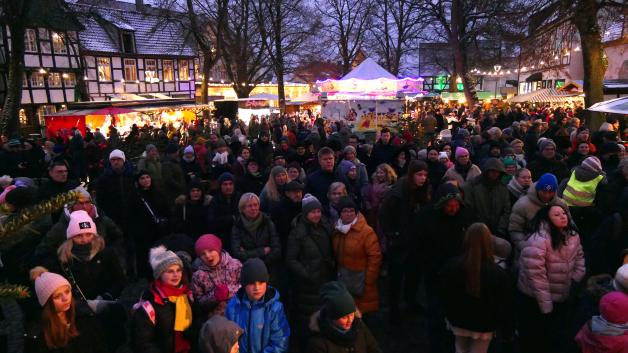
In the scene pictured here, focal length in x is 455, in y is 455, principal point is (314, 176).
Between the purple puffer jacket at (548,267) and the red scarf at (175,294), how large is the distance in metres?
2.71

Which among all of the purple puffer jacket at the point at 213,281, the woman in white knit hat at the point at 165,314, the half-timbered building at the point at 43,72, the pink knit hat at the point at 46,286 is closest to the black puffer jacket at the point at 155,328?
the woman in white knit hat at the point at 165,314

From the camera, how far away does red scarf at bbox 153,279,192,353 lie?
309 centimetres

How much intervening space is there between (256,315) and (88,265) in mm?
1556

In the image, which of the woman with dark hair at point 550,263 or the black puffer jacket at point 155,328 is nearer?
the black puffer jacket at point 155,328

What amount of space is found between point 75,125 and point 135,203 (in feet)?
52.8

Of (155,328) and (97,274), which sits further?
(97,274)

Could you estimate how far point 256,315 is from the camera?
124 inches

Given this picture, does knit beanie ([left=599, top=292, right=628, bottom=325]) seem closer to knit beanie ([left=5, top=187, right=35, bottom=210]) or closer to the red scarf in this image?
the red scarf

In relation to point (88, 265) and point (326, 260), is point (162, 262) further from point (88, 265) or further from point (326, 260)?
point (326, 260)

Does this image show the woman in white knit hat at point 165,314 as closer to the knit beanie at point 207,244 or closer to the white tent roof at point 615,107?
the knit beanie at point 207,244

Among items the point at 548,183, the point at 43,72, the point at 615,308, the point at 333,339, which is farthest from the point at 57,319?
the point at 43,72

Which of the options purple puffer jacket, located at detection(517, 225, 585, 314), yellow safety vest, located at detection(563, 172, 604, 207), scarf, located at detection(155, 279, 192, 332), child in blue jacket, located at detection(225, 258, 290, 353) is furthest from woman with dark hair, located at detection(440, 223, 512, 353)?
yellow safety vest, located at detection(563, 172, 604, 207)

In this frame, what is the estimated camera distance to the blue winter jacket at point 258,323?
315cm

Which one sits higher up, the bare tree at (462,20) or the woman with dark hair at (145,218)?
the bare tree at (462,20)
